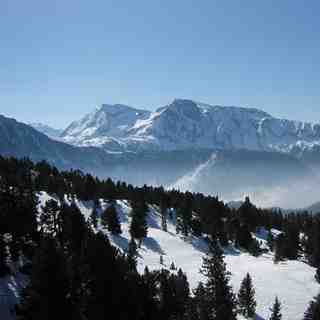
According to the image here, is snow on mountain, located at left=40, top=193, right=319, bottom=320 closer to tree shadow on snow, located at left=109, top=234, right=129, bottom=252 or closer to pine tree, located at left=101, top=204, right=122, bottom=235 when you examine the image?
tree shadow on snow, located at left=109, top=234, right=129, bottom=252

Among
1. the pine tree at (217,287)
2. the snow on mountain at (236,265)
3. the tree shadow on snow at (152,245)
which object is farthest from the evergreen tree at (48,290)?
the tree shadow on snow at (152,245)

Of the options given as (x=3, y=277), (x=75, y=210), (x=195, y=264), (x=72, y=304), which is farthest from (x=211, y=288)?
(x=195, y=264)

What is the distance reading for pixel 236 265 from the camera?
107 metres

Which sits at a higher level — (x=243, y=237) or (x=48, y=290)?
(x=48, y=290)

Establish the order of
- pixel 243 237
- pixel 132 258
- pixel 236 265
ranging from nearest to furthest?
pixel 132 258, pixel 236 265, pixel 243 237

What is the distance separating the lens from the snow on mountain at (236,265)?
257ft

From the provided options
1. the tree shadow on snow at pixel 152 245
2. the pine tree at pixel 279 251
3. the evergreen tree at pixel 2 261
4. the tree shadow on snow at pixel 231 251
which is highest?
the evergreen tree at pixel 2 261

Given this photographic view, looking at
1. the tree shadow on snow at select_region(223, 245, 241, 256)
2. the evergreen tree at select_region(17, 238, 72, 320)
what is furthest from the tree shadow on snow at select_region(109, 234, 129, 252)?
the evergreen tree at select_region(17, 238, 72, 320)

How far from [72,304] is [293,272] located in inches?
2782

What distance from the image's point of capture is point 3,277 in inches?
2117

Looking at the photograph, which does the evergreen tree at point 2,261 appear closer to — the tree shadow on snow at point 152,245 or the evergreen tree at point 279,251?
the tree shadow on snow at point 152,245

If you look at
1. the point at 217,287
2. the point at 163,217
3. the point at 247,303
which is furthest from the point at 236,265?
the point at 217,287

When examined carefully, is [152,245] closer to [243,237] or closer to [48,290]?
[243,237]

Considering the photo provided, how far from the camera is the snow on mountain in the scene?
78.3 metres
